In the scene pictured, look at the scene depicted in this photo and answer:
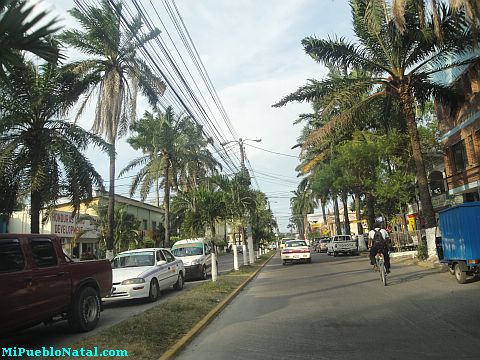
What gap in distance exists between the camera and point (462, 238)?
39.5ft

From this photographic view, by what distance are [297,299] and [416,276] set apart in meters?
5.66

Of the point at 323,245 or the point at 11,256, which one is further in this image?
the point at 323,245

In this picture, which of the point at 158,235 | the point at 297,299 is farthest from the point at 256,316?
the point at 158,235

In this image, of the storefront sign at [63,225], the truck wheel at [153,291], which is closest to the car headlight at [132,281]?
the truck wheel at [153,291]

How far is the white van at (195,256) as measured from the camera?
19.8 meters

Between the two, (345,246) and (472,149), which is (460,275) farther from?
(345,246)

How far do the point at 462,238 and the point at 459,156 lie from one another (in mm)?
16490

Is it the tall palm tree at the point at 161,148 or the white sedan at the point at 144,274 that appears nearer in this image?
the white sedan at the point at 144,274

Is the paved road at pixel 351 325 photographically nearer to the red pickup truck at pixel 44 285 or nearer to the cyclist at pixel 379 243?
the cyclist at pixel 379 243

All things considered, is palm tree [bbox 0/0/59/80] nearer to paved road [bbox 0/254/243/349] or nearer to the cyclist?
paved road [bbox 0/254/243/349]

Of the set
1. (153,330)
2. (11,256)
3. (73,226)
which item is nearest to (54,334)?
(153,330)

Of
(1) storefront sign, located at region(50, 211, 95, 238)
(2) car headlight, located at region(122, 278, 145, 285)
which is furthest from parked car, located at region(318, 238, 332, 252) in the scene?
(2) car headlight, located at region(122, 278, 145, 285)

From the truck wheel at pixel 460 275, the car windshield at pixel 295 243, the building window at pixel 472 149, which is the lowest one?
the truck wheel at pixel 460 275

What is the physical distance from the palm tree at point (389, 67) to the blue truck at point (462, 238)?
6.15m
